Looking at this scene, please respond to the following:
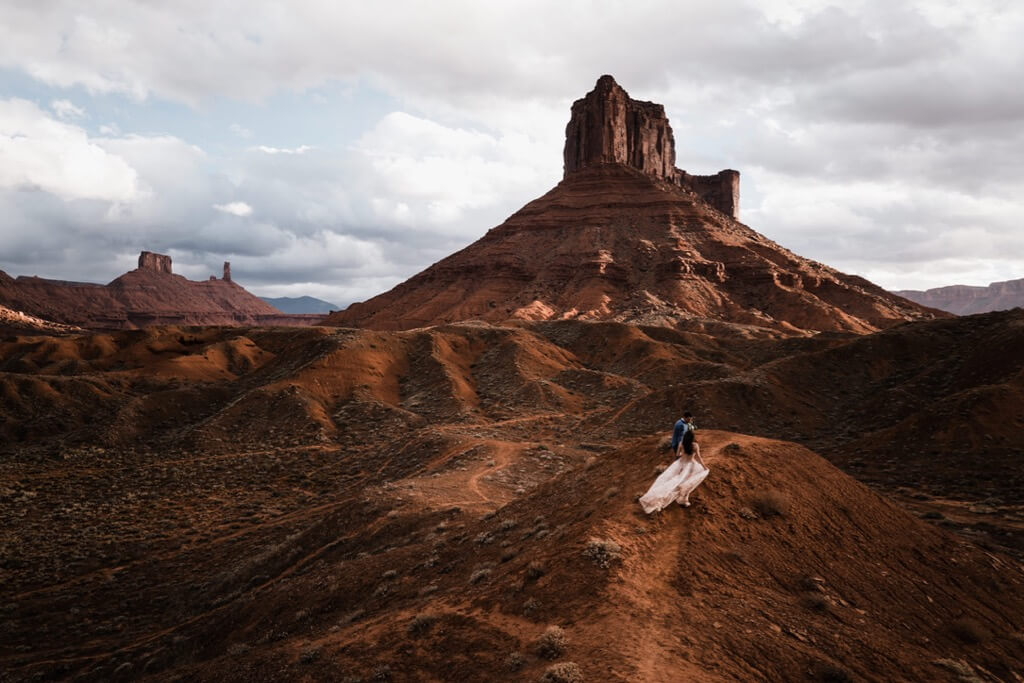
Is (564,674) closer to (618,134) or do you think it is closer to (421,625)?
(421,625)

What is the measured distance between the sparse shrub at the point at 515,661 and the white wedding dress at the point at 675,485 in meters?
4.54

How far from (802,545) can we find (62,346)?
270ft

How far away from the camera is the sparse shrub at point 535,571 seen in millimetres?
12367

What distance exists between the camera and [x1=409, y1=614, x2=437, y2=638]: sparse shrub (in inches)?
472

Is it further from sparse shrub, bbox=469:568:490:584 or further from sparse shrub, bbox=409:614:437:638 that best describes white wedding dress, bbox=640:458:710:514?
sparse shrub, bbox=409:614:437:638

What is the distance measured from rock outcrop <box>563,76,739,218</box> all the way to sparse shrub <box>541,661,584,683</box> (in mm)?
136737

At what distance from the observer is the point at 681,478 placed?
13.4m

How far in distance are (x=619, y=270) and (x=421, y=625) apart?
100 m

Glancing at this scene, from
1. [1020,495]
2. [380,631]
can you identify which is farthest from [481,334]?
[380,631]

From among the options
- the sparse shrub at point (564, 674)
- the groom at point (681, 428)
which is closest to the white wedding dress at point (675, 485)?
the groom at point (681, 428)

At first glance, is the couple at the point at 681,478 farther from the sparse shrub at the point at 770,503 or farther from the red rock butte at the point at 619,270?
the red rock butte at the point at 619,270

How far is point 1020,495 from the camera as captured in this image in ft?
81.1

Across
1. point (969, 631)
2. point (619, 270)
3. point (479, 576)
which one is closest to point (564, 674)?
point (479, 576)

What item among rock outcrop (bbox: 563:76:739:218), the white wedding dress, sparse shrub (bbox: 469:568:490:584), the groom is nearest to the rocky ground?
sparse shrub (bbox: 469:568:490:584)
